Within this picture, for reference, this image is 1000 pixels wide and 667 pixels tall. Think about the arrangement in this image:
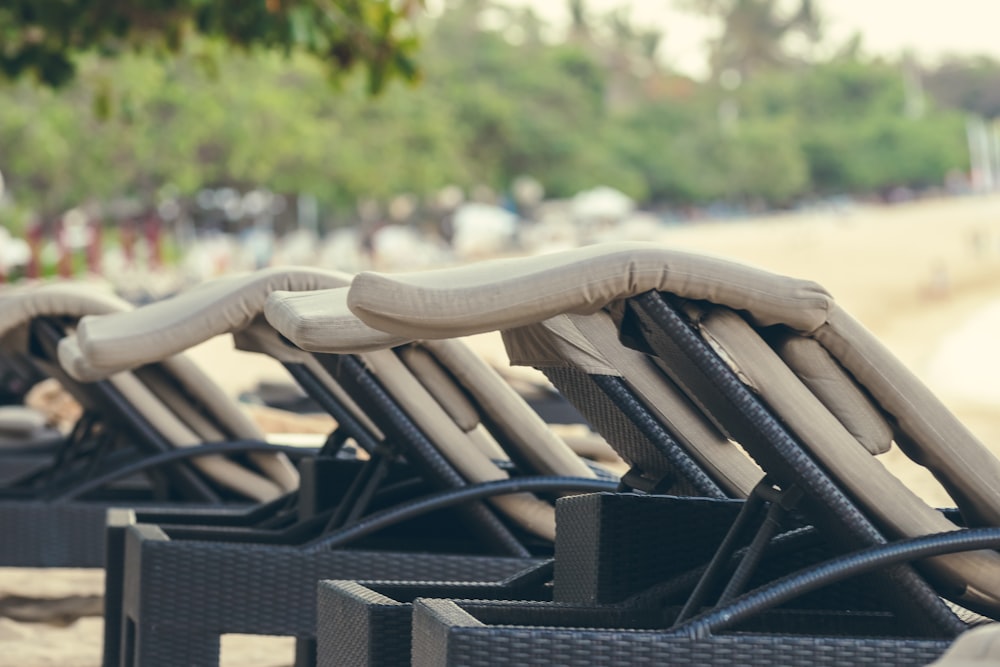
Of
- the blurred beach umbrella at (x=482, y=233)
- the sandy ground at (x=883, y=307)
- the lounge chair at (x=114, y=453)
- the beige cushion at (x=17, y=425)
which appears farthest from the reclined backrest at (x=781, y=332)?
the blurred beach umbrella at (x=482, y=233)

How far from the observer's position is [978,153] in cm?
11025

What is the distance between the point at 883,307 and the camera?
37.9 m

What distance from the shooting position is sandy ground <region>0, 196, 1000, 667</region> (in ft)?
15.8

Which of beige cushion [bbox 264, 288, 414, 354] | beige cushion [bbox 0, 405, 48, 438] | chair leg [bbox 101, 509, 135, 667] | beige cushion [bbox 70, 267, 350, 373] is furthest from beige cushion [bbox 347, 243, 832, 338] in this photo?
beige cushion [bbox 0, 405, 48, 438]

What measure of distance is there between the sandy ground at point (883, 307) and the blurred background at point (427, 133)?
2832 millimetres

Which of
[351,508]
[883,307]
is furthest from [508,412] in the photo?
[883,307]

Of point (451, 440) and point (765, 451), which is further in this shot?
point (451, 440)

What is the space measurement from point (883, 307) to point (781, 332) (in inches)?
1433

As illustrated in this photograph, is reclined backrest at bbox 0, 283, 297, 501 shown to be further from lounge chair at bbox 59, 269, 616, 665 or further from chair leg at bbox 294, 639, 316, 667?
chair leg at bbox 294, 639, 316, 667

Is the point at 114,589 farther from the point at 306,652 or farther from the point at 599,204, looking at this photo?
the point at 599,204

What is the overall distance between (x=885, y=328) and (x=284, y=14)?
27343 mm

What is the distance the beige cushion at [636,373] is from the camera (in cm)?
262

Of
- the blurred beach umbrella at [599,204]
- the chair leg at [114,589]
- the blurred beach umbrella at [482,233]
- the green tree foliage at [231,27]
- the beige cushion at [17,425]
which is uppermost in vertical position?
the blurred beach umbrella at [599,204]

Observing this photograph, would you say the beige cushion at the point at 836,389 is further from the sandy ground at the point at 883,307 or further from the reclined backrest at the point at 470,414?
the reclined backrest at the point at 470,414
